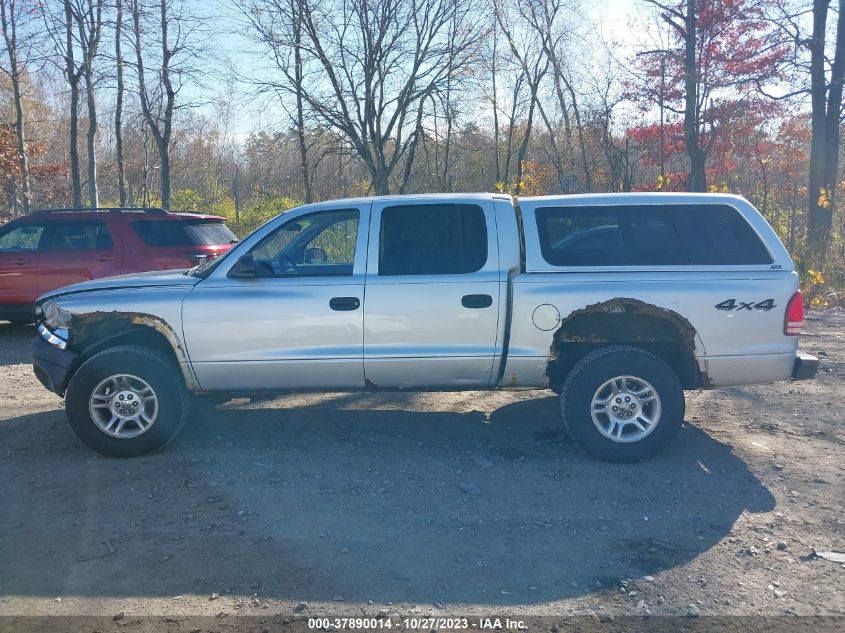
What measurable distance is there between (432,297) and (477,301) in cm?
34

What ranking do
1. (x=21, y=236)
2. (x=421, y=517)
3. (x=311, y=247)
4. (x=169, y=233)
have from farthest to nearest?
1. (x=21, y=236)
2. (x=169, y=233)
3. (x=311, y=247)
4. (x=421, y=517)

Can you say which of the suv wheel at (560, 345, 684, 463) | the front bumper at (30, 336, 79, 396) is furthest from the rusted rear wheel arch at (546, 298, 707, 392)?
the front bumper at (30, 336, 79, 396)

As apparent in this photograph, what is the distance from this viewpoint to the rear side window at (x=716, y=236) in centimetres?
A: 530

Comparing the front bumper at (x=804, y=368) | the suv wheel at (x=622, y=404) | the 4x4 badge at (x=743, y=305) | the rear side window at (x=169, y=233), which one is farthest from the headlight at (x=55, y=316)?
the front bumper at (x=804, y=368)

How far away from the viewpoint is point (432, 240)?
5.54 meters

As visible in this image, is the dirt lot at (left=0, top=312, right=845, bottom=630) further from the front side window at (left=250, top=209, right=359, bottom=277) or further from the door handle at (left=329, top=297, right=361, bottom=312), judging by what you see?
the front side window at (left=250, top=209, right=359, bottom=277)

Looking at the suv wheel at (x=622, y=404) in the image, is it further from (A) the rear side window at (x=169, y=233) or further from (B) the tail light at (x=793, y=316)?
(A) the rear side window at (x=169, y=233)

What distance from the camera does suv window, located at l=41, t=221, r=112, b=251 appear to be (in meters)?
10.1

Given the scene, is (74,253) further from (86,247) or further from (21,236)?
(21,236)

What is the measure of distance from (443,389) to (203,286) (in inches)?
79.0

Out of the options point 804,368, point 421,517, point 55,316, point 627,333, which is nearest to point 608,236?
point 627,333

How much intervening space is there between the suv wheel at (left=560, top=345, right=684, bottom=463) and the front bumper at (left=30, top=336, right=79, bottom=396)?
379cm

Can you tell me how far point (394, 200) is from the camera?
5.69 meters

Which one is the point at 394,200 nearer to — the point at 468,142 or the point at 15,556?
the point at 15,556
